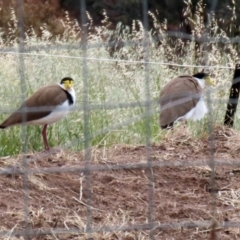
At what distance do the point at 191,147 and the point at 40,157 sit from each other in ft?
2.78

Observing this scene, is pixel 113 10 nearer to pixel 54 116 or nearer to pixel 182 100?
pixel 182 100

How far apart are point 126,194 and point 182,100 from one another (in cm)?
233

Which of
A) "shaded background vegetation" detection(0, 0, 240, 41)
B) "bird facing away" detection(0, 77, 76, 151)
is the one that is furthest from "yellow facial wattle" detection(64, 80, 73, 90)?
"shaded background vegetation" detection(0, 0, 240, 41)

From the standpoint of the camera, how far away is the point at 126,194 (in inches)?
142

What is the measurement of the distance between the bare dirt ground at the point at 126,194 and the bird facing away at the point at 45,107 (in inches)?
26.3

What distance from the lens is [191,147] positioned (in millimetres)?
4332

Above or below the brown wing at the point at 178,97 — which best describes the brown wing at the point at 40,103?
above

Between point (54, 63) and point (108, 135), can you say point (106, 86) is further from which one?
point (108, 135)

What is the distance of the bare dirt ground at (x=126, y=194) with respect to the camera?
3.27 m

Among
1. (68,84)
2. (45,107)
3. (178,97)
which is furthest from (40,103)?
(178,97)

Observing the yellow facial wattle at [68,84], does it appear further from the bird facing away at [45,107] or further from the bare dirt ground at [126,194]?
Answer: the bare dirt ground at [126,194]

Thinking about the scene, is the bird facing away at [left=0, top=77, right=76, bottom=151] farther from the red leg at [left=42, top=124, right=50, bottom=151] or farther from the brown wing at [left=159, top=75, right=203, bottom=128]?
the brown wing at [left=159, top=75, right=203, bottom=128]

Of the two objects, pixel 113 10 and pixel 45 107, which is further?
pixel 113 10

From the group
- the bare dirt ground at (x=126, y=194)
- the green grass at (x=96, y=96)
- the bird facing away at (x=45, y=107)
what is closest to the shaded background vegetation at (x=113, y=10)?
the green grass at (x=96, y=96)
